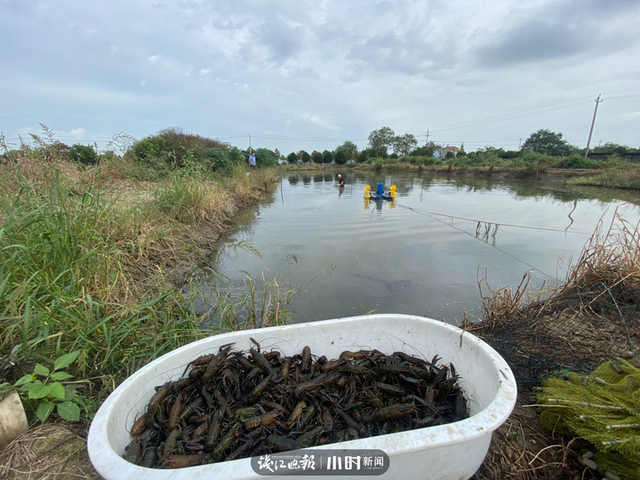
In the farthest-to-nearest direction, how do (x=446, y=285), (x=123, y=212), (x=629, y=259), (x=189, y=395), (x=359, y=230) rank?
(x=359, y=230)
(x=446, y=285)
(x=123, y=212)
(x=629, y=259)
(x=189, y=395)

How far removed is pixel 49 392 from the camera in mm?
1151

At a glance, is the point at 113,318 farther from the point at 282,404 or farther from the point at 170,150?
the point at 170,150

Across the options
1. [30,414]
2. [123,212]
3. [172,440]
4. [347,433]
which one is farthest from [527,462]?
[123,212]

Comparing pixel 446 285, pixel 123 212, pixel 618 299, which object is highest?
pixel 123 212

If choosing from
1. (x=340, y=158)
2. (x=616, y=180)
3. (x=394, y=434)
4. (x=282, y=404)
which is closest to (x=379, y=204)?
(x=282, y=404)

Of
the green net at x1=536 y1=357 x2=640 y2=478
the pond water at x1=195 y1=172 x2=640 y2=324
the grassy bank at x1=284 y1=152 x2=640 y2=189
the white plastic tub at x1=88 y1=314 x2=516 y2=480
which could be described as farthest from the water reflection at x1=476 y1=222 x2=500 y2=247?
the grassy bank at x1=284 y1=152 x2=640 y2=189

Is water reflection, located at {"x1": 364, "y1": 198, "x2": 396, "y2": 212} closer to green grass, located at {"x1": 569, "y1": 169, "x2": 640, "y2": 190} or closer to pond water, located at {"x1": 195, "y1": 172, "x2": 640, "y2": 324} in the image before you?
pond water, located at {"x1": 195, "y1": 172, "x2": 640, "y2": 324}

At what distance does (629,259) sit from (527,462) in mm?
2330

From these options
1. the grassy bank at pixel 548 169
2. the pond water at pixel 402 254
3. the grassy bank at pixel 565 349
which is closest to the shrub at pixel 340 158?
the grassy bank at pixel 548 169

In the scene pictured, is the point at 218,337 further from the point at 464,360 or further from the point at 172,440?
the point at 464,360

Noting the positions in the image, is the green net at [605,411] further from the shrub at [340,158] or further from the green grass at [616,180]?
the shrub at [340,158]

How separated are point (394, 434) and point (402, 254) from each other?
422cm

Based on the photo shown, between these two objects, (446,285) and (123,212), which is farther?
(446,285)

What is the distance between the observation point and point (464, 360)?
4.75ft
